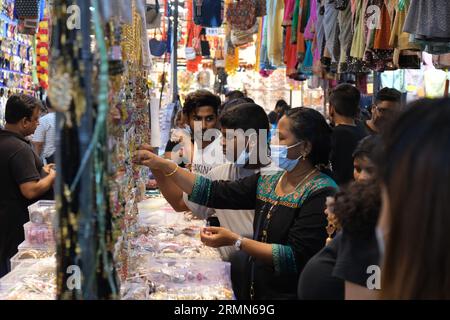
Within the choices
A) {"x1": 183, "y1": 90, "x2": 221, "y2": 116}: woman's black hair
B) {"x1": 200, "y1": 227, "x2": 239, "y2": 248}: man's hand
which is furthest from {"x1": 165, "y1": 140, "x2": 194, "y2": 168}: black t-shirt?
{"x1": 200, "y1": 227, "x2": 239, "y2": 248}: man's hand

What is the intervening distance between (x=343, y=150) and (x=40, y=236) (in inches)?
102

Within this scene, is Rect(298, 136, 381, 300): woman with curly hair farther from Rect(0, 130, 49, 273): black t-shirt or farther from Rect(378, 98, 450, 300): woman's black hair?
Rect(0, 130, 49, 273): black t-shirt

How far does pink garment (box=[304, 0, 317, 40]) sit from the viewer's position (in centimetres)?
548

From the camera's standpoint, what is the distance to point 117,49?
135 centimetres

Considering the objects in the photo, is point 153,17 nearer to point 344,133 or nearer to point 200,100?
point 200,100

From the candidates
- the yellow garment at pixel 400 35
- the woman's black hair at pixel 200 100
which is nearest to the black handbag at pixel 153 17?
the woman's black hair at pixel 200 100

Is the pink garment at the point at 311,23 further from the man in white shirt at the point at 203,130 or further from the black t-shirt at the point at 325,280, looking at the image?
the black t-shirt at the point at 325,280

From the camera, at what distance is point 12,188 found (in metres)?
3.39

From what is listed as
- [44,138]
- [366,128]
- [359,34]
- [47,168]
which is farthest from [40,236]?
[44,138]

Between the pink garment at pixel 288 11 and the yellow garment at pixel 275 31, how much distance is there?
39cm

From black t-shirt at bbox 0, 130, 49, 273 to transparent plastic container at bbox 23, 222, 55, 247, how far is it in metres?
0.80
